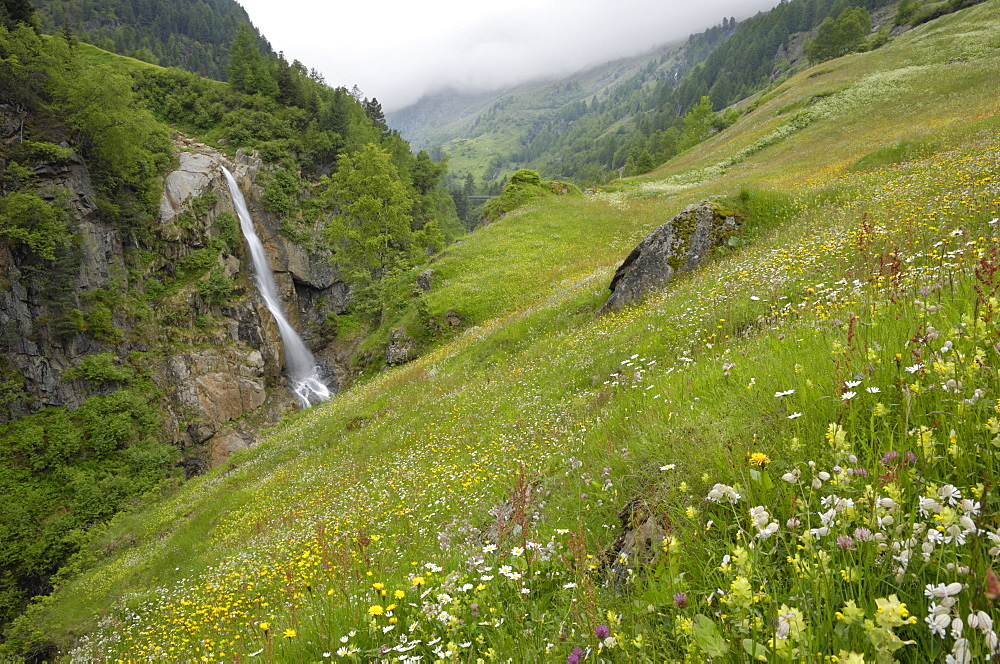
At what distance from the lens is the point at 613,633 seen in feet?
7.31

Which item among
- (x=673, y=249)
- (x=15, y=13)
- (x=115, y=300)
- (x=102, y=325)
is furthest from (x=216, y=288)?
(x=673, y=249)

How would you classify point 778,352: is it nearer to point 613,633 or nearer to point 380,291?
A: point 613,633

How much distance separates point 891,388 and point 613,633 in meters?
2.23

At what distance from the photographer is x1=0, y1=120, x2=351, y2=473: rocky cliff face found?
103 ft

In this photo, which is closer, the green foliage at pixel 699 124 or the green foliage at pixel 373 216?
the green foliage at pixel 373 216

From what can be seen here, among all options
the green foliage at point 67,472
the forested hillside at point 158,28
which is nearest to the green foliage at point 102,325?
the green foliage at point 67,472

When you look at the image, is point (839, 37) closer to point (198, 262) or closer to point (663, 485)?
point (198, 262)

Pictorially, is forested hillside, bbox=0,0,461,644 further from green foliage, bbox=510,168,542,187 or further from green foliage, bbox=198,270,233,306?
green foliage, bbox=510,168,542,187

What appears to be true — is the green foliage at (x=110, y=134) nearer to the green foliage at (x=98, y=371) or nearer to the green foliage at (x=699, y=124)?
the green foliage at (x=98, y=371)

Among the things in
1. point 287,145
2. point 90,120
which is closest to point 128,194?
point 90,120

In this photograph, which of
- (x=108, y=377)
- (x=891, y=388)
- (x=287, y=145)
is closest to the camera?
(x=891, y=388)

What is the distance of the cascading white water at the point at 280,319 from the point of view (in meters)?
45.2

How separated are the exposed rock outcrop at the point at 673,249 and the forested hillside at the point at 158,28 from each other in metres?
126

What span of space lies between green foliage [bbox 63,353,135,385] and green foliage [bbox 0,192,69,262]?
24.8ft
